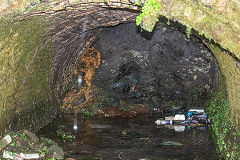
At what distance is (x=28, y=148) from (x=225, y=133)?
5.21 metres

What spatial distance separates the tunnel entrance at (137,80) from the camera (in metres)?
12.0

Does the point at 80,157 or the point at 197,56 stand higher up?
the point at 197,56

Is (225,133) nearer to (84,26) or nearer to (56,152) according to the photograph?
(56,152)

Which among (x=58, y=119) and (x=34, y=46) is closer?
(x=34, y=46)

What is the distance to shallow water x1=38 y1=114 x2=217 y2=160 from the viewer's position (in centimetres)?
725

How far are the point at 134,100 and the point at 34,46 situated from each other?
7184mm

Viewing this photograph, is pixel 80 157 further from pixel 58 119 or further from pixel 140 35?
pixel 140 35

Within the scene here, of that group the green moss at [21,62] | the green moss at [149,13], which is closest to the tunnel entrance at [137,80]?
the green moss at [21,62]

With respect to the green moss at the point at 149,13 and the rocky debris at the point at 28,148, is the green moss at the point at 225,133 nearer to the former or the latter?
the green moss at the point at 149,13

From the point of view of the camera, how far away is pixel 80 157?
6930 millimetres

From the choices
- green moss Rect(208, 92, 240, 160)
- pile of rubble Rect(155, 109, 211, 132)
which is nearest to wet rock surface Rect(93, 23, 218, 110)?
pile of rubble Rect(155, 109, 211, 132)

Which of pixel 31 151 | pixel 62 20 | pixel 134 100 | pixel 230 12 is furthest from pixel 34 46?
pixel 134 100

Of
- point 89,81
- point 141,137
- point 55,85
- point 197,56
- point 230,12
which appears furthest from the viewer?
point 89,81

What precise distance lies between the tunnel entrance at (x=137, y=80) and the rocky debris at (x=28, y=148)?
289cm
